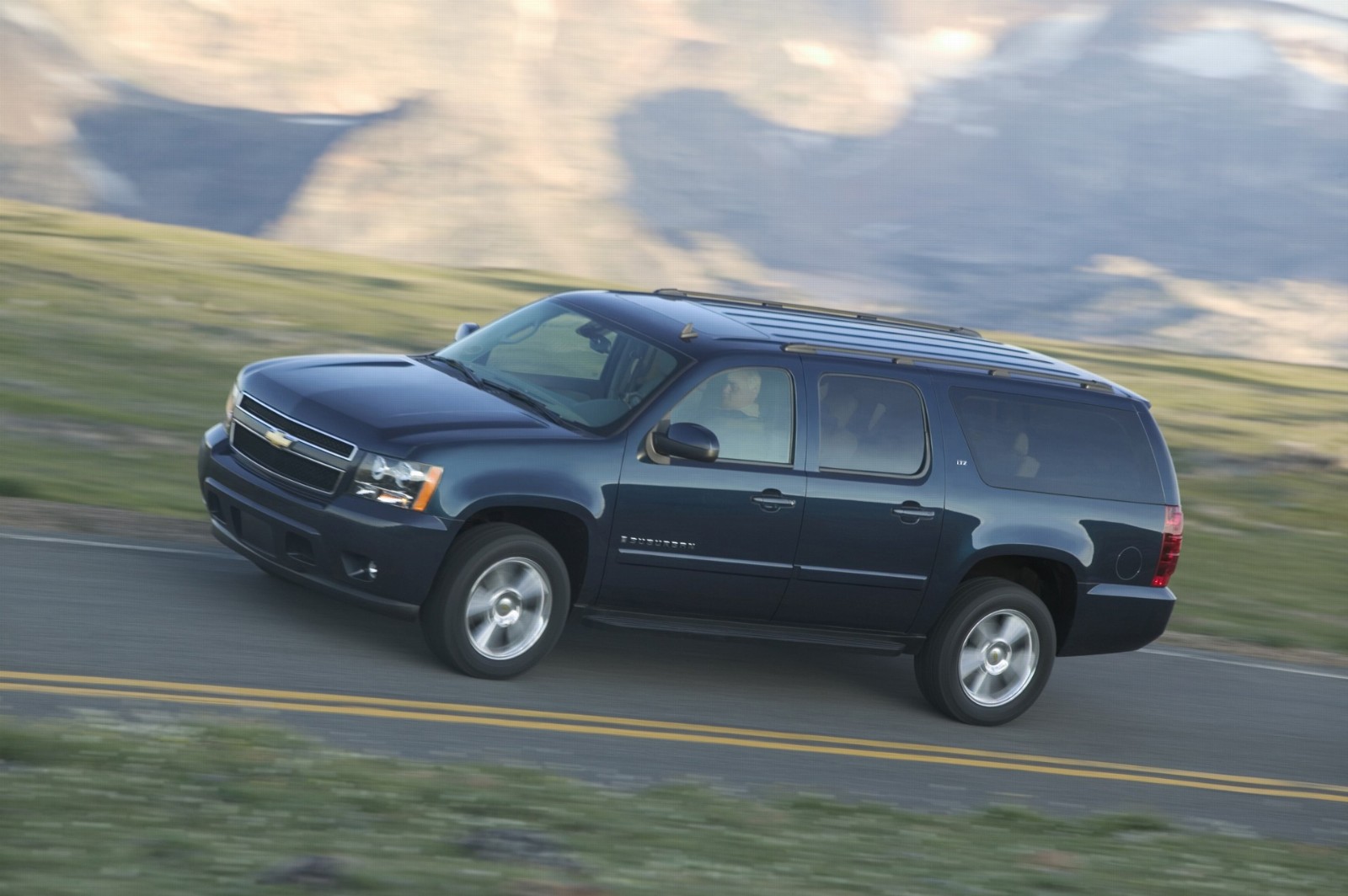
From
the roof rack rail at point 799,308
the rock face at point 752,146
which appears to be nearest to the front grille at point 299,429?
the roof rack rail at point 799,308

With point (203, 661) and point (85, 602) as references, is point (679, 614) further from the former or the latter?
Answer: point (85, 602)

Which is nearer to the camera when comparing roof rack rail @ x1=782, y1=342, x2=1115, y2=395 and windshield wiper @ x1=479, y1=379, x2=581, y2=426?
windshield wiper @ x1=479, y1=379, x2=581, y2=426

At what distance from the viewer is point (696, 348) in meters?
8.59

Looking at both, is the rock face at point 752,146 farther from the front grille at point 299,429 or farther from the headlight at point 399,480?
the headlight at point 399,480

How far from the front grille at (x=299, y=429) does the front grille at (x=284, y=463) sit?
0.08 m

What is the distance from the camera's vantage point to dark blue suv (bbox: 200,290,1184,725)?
794 cm

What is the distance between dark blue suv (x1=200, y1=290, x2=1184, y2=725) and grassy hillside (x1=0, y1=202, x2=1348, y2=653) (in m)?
3.51

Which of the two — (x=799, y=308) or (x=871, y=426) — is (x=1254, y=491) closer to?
(x=799, y=308)

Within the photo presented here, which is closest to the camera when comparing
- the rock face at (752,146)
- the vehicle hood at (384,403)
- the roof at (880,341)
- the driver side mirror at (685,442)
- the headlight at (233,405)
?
the vehicle hood at (384,403)

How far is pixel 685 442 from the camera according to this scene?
8.20 metres

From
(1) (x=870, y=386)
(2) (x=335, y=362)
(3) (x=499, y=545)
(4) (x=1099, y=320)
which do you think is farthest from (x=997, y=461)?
(4) (x=1099, y=320)

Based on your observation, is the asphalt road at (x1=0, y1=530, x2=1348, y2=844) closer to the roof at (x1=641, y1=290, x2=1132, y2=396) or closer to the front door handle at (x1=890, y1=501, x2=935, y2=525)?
the front door handle at (x1=890, y1=501, x2=935, y2=525)

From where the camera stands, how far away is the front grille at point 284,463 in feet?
26.0

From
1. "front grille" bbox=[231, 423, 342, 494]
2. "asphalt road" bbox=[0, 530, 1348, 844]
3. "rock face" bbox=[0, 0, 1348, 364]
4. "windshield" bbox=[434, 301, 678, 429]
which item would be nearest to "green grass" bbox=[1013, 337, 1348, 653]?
Answer: "asphalt road" bbox=[0, 530, 1348, 844]
